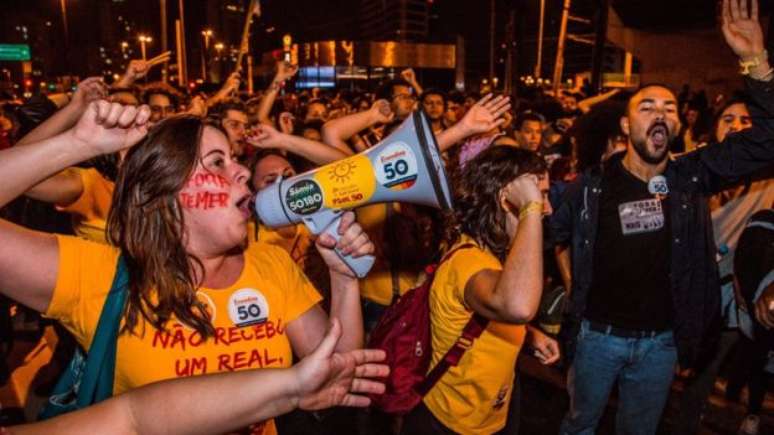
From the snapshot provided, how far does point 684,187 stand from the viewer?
10.8 ft

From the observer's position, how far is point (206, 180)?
204 cm

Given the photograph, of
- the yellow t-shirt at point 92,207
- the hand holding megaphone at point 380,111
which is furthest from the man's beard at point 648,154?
the yellow t-shirt at point 92,207

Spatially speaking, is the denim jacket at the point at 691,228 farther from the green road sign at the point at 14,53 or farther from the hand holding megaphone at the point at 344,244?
the green road sign at the point at 14,53

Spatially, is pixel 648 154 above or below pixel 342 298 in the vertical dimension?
above

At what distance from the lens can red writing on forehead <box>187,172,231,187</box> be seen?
2.03m

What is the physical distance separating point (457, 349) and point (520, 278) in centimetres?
57

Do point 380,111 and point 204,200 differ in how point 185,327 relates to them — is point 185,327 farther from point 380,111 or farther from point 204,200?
point 380,111

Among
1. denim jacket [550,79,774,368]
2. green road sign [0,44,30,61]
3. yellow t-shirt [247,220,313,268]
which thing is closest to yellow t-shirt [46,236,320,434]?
yellow t-shirt [247,220,313,268]

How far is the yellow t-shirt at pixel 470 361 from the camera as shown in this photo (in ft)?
8.27

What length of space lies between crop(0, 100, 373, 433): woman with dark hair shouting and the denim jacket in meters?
1.72

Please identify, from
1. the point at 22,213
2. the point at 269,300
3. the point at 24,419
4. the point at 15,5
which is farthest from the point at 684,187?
the point at 15,5

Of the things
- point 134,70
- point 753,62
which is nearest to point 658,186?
point 753,62

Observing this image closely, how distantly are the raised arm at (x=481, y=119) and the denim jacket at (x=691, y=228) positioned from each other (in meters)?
0.71

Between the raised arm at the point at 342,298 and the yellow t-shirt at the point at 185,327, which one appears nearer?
the yellow t-shirt at the point at 185,327
